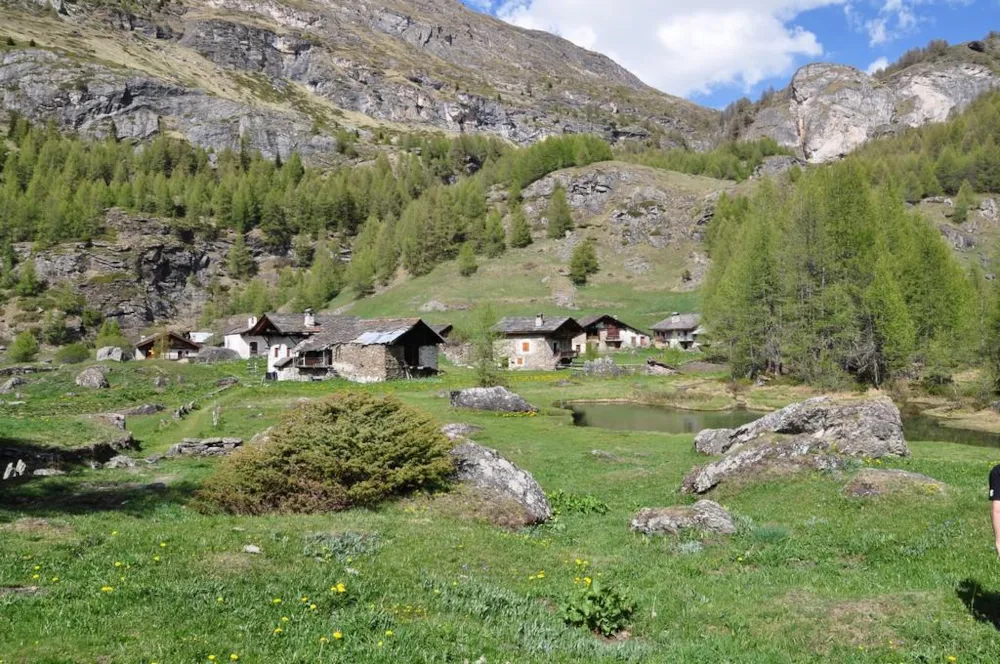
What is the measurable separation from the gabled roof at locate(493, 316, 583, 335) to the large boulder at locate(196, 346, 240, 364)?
4380 centimetres

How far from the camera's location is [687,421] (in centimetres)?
4719

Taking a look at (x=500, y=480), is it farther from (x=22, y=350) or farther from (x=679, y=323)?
(x=22, y=350)

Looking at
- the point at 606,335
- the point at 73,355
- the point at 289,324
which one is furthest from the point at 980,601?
the point at 73,355

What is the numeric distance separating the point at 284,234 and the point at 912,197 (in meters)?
184

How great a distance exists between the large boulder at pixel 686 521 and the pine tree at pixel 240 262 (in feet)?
566

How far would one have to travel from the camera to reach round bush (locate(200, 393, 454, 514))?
16750mm

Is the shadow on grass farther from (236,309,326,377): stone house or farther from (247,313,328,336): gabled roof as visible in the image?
(247,313,328,336): gabled roof

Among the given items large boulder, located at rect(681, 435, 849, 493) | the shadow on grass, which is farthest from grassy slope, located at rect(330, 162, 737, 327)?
the shadow on grass

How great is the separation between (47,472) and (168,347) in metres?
85.6

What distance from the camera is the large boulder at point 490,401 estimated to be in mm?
47125

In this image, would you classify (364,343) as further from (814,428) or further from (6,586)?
(6,586)

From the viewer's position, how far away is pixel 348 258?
590 ft

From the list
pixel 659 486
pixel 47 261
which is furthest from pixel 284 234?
pixel 659 486

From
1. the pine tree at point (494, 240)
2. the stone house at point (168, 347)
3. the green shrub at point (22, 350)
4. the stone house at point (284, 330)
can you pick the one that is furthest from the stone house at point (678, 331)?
the green shrub at point (22, 350)
